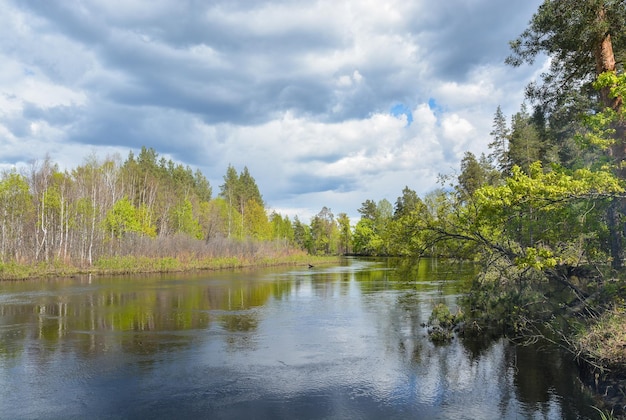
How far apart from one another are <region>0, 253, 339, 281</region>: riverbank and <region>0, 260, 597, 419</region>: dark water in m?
16.0

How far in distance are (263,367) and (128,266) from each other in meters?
34.2

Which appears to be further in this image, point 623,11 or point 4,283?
point 4,283

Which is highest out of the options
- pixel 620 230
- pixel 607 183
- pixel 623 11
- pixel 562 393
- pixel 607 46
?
pixel 623 11

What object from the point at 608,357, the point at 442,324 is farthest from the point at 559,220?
the point at 442,324

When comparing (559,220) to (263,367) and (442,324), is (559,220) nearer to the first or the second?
(442,324)

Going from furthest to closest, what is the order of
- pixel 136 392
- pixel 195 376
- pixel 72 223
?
pixel 72 223 < pixel 195 376 < pixel 136 392

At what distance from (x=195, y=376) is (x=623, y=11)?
48.7ft

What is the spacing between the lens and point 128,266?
4247 centimetres

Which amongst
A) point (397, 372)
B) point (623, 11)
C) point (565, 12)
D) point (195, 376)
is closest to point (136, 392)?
point (195, 376)

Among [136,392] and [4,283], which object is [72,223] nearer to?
[4,283]

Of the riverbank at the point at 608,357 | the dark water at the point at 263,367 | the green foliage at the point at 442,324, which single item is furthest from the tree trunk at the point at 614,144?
the green foliage at the point at 442,324

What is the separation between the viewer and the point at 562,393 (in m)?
10.4

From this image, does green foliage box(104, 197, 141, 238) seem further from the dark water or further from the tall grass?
the dark water

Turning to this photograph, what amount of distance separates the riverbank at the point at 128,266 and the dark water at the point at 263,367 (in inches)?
630
